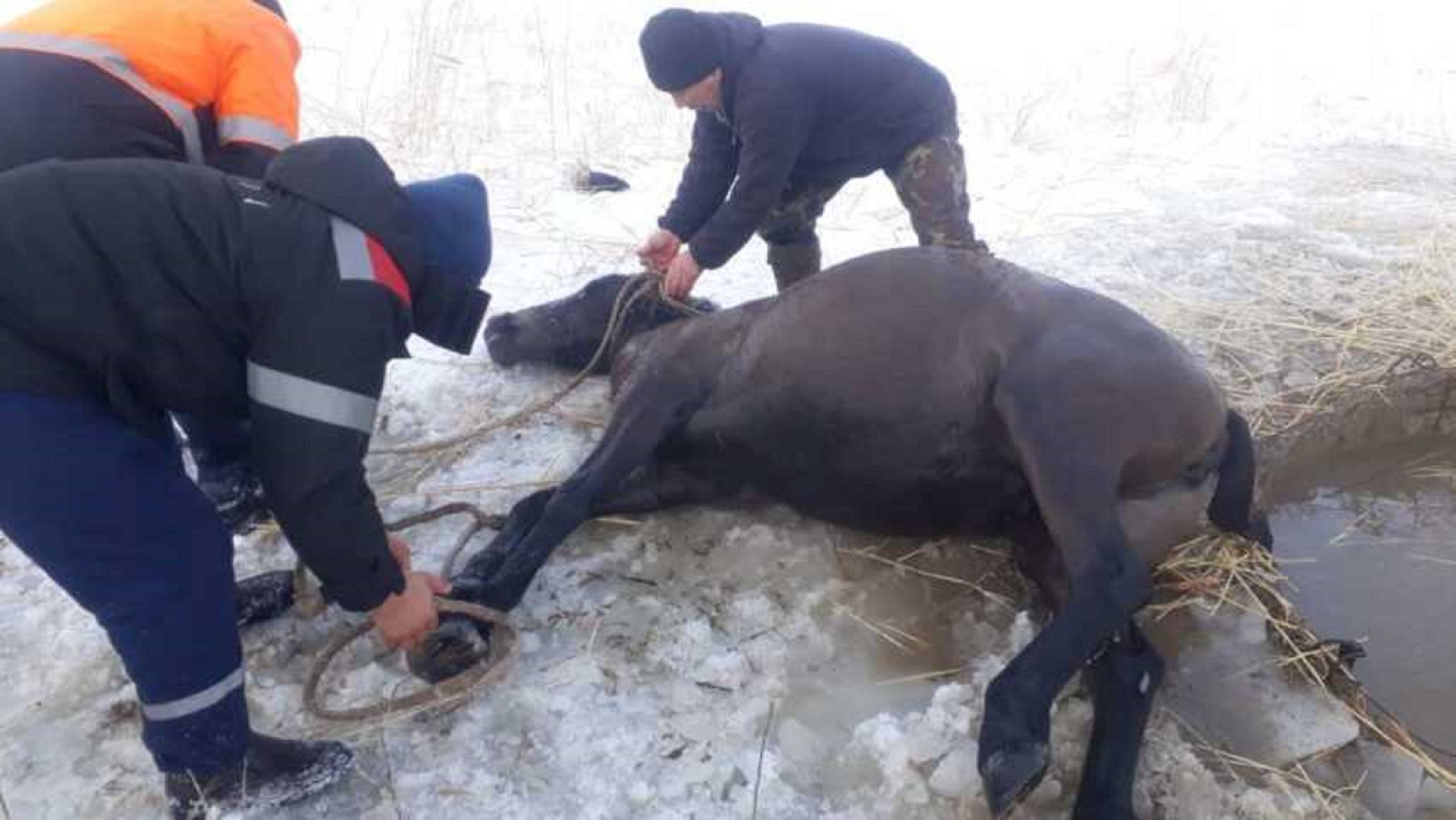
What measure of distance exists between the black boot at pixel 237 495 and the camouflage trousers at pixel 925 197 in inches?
89.3

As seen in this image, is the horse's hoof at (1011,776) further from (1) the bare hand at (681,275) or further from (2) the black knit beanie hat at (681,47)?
(2) the black knit beanie hat at (681,47)

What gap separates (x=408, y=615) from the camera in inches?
104

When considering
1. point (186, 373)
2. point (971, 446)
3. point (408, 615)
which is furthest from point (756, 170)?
point (186, 373)

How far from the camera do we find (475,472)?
12.9 feet

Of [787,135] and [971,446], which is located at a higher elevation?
[787,135]

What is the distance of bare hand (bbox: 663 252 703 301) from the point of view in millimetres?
4254

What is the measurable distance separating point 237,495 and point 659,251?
179 cm

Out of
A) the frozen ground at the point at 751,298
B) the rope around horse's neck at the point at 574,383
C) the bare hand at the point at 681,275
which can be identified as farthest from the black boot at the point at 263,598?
the bare hand at the point at 681,275

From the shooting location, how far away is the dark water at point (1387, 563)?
3486 millimetres

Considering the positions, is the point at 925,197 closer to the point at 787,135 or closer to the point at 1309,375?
the point at 787,135

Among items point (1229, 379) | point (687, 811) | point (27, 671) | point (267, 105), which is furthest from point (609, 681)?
point (1229, 379)

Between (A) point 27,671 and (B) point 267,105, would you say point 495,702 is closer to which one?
(A) point 27,671

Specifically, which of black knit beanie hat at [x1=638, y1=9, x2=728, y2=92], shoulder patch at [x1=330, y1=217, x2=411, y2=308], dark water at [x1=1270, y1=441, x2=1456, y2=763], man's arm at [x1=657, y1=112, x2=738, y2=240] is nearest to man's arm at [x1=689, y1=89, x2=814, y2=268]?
black knit beanie hat at [x1=638, y1=9, x2=728, y2=92]

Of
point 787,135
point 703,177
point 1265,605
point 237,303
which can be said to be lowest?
point 1265,605
